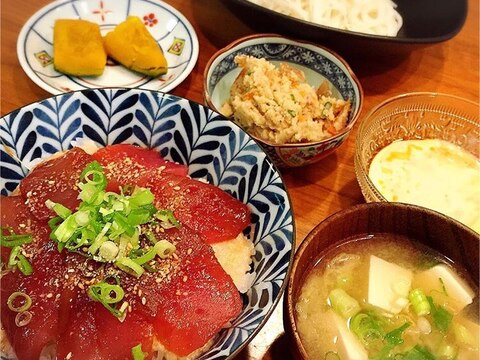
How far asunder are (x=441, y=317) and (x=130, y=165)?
2.86 ft

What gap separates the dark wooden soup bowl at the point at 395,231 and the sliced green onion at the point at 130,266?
1.15 feet

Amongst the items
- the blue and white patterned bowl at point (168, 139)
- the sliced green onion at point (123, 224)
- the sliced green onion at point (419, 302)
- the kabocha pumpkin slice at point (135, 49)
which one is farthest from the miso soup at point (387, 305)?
the kabocha pumpkin slice at point (135, 49)

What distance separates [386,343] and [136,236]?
0.62 m

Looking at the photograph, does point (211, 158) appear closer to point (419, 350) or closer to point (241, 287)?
point (241, 287)

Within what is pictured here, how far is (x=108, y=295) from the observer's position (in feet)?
3.72

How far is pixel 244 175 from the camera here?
143 centimetres

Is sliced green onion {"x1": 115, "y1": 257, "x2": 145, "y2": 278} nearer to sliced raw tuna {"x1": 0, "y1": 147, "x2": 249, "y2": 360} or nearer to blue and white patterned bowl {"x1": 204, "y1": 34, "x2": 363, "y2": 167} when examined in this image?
sliced raw tuna {"x1": 0, "y1": 147, "x2": 249, "y2": 360}

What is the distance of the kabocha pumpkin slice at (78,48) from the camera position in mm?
1938

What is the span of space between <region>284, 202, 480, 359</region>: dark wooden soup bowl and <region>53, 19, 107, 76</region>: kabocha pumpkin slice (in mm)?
1146

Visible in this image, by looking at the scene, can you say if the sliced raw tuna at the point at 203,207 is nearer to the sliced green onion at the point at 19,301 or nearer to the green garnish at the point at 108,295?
the green garnish at the point at 108,295

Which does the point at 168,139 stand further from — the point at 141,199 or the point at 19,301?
the point at 19,301

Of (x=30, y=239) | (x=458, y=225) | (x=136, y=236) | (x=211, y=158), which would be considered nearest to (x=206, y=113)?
(x=211, y=158)

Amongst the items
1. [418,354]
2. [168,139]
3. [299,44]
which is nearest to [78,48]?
[168,139]

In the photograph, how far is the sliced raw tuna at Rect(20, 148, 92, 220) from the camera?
1293 millimetres
